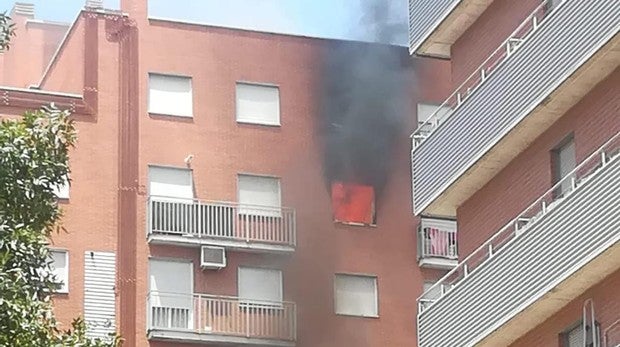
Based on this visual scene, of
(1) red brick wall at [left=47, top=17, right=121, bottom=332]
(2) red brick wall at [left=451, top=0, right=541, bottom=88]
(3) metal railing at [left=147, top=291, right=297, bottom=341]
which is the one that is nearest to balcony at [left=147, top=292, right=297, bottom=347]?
(3) metal railing at [left=147, top=291, right=297, bottom=341]

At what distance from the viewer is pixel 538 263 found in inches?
1385

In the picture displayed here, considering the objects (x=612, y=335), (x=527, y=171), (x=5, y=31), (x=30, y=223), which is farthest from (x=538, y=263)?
(x=5, y=31)

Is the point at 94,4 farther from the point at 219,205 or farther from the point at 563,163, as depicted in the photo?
the point at 563,163

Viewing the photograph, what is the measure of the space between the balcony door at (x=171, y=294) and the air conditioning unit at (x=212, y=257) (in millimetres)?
518

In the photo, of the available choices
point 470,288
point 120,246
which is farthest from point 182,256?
point 470,288

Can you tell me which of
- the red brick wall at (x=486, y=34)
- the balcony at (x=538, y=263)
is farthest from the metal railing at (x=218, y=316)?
the balcony at (x=538, y=263)

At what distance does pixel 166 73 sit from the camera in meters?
62.9

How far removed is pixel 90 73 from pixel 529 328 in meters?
28.5

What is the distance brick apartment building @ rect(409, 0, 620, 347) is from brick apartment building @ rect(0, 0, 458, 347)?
20014 millimetres

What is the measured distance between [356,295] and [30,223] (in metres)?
30.0

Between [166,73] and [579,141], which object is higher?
[166,73]

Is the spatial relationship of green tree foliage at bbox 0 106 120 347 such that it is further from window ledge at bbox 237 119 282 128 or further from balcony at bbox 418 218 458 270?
balcony at bbox 418 218 458 270

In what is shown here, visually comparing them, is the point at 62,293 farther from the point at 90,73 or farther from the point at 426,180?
the point at 426,180

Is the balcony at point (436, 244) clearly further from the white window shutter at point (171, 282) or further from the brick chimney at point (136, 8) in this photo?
the brick chimney at point (136, 8)
